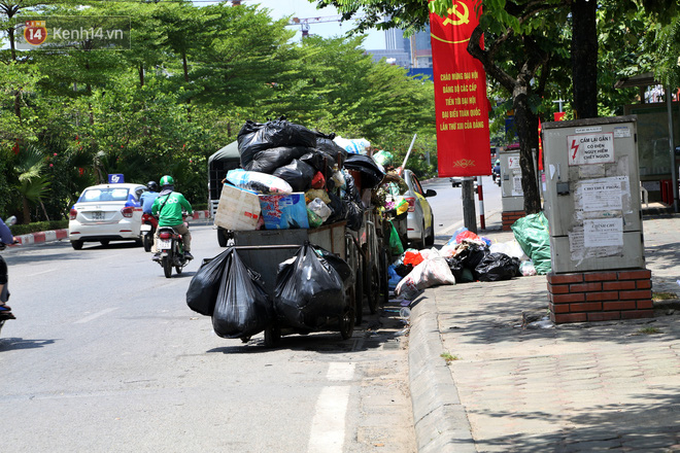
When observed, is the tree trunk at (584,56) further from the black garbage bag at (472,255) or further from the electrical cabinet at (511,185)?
the electrical cabinet at (511,185)

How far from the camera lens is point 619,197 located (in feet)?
26.0

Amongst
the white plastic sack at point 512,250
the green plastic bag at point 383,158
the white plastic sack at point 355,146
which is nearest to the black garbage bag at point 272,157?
the white plastic sack at point 355,146

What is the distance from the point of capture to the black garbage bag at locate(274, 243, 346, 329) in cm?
814

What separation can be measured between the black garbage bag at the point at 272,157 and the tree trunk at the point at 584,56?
9.30 ft

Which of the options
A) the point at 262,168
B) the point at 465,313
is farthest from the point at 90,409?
the point at 465,313

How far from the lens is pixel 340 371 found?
24.8 feet

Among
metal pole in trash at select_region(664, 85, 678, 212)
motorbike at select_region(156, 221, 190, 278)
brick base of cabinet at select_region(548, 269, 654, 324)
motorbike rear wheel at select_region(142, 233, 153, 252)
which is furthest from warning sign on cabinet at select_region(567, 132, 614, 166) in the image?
metal pole in trash at select_region(664, 85, 678, 212)

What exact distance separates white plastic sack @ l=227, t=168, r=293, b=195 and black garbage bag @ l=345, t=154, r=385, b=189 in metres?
2.78

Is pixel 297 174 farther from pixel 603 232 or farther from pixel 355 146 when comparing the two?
pixel 355 146

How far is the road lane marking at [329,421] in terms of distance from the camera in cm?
540

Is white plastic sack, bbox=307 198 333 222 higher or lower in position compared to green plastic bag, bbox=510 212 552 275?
higher

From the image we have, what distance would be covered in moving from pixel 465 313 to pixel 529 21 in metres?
3.52

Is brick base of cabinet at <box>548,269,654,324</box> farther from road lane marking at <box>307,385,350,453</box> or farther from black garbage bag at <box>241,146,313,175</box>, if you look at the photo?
black garbage bag at <box>241,146,313,175</box>

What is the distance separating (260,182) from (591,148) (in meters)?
3.12
